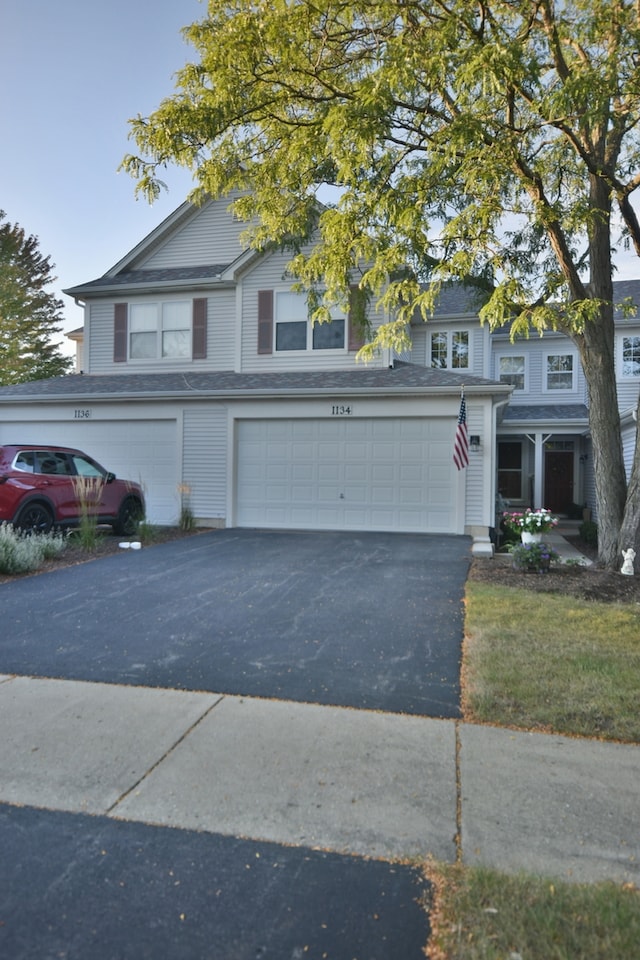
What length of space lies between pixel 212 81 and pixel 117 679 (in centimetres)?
740

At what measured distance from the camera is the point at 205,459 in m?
13.9

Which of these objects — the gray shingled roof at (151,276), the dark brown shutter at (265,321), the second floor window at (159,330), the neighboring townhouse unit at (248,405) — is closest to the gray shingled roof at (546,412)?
the neighboring townhouse unit at (248,405)

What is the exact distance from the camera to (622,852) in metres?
2.57

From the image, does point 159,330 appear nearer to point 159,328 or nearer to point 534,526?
point 159,328

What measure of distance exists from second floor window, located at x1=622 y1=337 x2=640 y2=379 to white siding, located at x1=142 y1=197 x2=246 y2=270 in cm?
1160

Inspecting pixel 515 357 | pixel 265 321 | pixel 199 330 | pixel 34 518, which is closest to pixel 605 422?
pixel 265 321

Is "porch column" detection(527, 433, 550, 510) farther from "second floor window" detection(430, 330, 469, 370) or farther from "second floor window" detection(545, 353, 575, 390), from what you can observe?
"second floor window" detection(430, 330, 469, 370)

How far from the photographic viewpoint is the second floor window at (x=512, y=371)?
Answer: 19500mm

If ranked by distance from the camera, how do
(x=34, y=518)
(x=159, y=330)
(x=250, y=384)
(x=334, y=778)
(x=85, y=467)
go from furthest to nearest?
(x=159, y=330) → (x=250, y=384) → (x=85, y=467) → (x=34, y=518) → (x=334, y=778)

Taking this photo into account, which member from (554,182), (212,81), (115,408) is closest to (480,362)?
(554,182)

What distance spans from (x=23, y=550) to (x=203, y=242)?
1038 cm

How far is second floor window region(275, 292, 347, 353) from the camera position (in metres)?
14.1

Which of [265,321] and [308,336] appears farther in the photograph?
[265,321]

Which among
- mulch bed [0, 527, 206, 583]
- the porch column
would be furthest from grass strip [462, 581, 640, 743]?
the porch column
